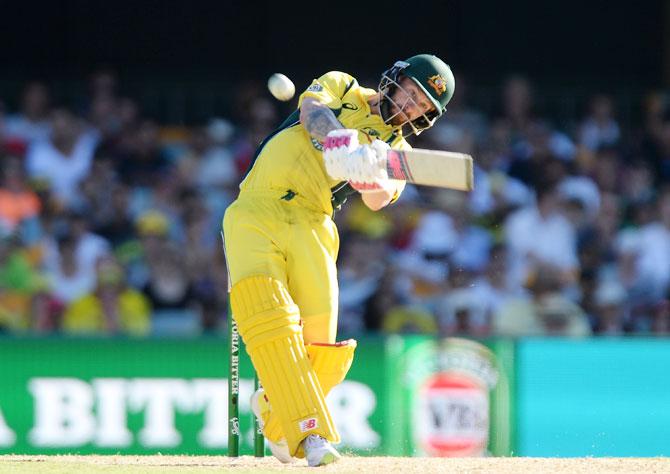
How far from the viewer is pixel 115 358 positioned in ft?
28.5

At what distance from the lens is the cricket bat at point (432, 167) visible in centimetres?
566

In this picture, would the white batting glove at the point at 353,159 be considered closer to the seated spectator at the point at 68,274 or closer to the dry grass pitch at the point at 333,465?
the dry grass pitch at the point at 333,465

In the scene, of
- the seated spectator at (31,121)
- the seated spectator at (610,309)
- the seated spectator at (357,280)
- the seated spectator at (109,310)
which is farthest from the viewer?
the seated spectator at (31,121)

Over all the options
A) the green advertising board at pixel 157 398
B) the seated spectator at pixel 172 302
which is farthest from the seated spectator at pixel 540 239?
the green advertising board at pixel 157 398

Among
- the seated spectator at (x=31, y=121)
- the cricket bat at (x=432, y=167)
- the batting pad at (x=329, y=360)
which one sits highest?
the seated spectator at (x=31, y=121)

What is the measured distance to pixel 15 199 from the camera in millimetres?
11375

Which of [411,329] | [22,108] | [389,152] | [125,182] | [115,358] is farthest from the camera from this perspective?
[22,108]

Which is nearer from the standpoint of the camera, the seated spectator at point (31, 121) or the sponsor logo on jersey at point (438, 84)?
the sponsor logo on jersey at point (438, 84)

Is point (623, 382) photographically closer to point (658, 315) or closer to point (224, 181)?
point (658, 315)

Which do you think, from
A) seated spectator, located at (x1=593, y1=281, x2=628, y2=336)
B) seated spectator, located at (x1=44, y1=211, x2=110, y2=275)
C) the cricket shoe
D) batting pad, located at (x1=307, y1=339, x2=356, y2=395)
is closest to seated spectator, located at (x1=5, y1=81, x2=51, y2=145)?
seated spectator, located at (x1=44, y1=211, x2=110, y2=275)

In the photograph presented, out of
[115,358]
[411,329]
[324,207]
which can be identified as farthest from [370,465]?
[411,329]

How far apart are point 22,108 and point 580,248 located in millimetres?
5373

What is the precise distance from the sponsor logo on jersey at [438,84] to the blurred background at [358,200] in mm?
2727

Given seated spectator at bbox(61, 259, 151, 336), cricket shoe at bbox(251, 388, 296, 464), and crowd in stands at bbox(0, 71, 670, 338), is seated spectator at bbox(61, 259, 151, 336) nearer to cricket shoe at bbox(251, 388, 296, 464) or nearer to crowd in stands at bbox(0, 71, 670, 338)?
crowd in stands at bbox(0, 71, 670, 338)
